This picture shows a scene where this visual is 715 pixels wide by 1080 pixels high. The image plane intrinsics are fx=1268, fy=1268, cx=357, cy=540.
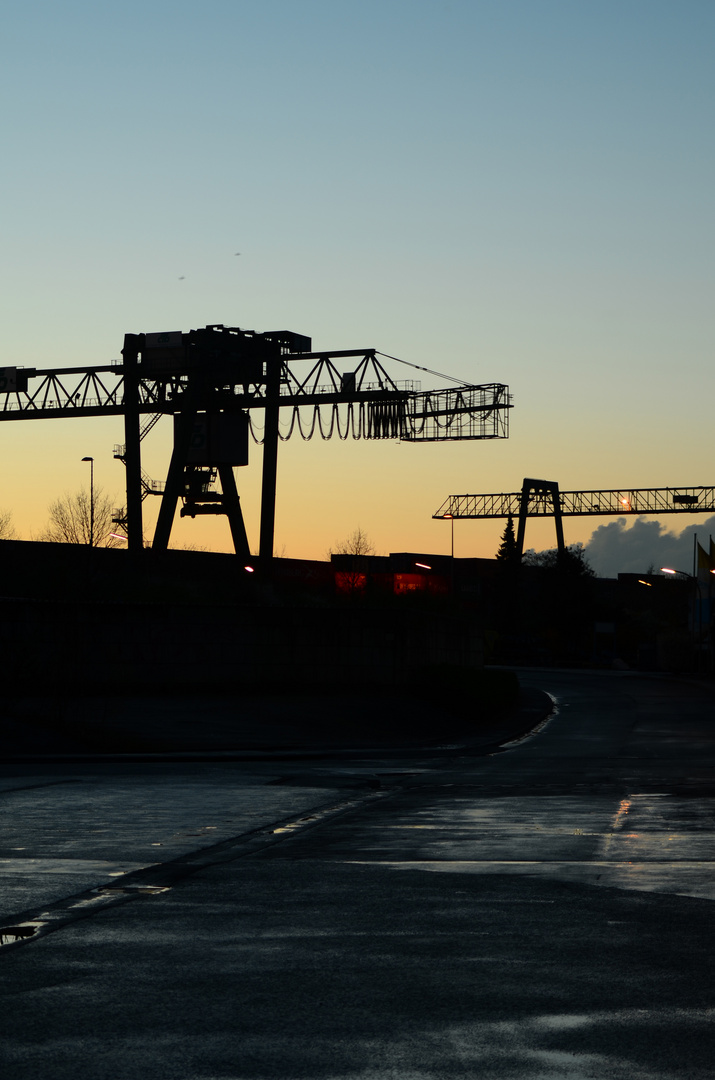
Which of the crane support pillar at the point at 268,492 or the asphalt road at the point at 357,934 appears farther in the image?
the crane support pillar at the point at 268,492

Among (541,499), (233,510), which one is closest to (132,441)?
(233,510)

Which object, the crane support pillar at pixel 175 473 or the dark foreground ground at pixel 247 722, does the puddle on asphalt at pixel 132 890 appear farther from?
the crane support pillar at pixel 175 473

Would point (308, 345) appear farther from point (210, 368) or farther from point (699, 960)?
point (699, 960)

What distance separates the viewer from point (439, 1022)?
5938 millimetres

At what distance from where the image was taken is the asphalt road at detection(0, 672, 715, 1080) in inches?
217

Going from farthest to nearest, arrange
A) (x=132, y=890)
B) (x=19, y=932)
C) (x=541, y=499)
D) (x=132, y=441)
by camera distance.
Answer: (x=541, y=499)
(x=132, y=441)
(x=132, y=890)
(x=19, y=932)

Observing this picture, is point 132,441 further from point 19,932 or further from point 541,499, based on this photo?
point 19,932

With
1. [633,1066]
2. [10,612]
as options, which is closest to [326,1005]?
[633,1066]

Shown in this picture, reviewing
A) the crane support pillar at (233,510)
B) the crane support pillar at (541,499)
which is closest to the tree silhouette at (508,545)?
the crane support pillar at (541,499)

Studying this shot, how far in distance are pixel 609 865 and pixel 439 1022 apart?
5162 mm

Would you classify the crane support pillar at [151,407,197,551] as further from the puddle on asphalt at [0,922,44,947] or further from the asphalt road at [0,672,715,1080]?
the puddle on asphalt at [0,922,44,947]

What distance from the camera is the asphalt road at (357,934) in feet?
18.0

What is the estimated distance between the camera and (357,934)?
8.02 m

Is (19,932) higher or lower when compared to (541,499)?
lower
